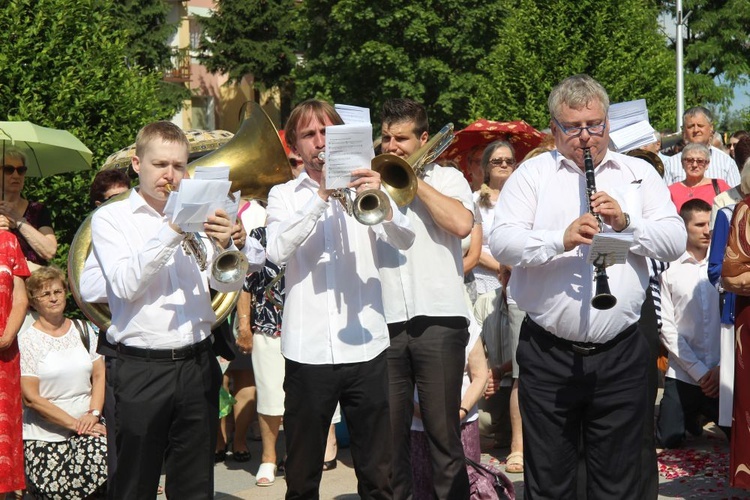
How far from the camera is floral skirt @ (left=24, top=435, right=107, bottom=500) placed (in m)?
7.03

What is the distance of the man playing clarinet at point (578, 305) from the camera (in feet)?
15.3

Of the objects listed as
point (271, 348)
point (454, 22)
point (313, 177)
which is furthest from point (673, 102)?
point (313, 177)

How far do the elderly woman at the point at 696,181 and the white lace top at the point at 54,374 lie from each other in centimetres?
556

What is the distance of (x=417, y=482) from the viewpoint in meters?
6.40

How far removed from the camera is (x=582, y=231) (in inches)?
172

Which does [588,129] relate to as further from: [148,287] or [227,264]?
[148,287]

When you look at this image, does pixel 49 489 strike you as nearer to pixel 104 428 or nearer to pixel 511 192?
pixel 104 428

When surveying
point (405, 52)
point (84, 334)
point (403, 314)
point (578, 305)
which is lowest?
point (84, 334)

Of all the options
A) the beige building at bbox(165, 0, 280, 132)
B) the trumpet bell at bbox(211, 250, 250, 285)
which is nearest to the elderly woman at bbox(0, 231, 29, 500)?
the trumpet bell at bbox(211, 250, 250, 285)

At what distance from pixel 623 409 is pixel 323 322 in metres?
1.39

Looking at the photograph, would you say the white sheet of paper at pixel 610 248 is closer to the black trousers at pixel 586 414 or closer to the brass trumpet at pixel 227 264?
the black trousers at pixel 586 414

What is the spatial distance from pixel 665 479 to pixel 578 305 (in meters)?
3.07

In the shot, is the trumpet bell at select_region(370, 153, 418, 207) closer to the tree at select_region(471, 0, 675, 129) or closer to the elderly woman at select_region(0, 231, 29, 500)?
the elderly woman at select_region(0, 231, 29, 500)

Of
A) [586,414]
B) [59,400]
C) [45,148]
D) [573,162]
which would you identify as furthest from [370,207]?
[45,148]
